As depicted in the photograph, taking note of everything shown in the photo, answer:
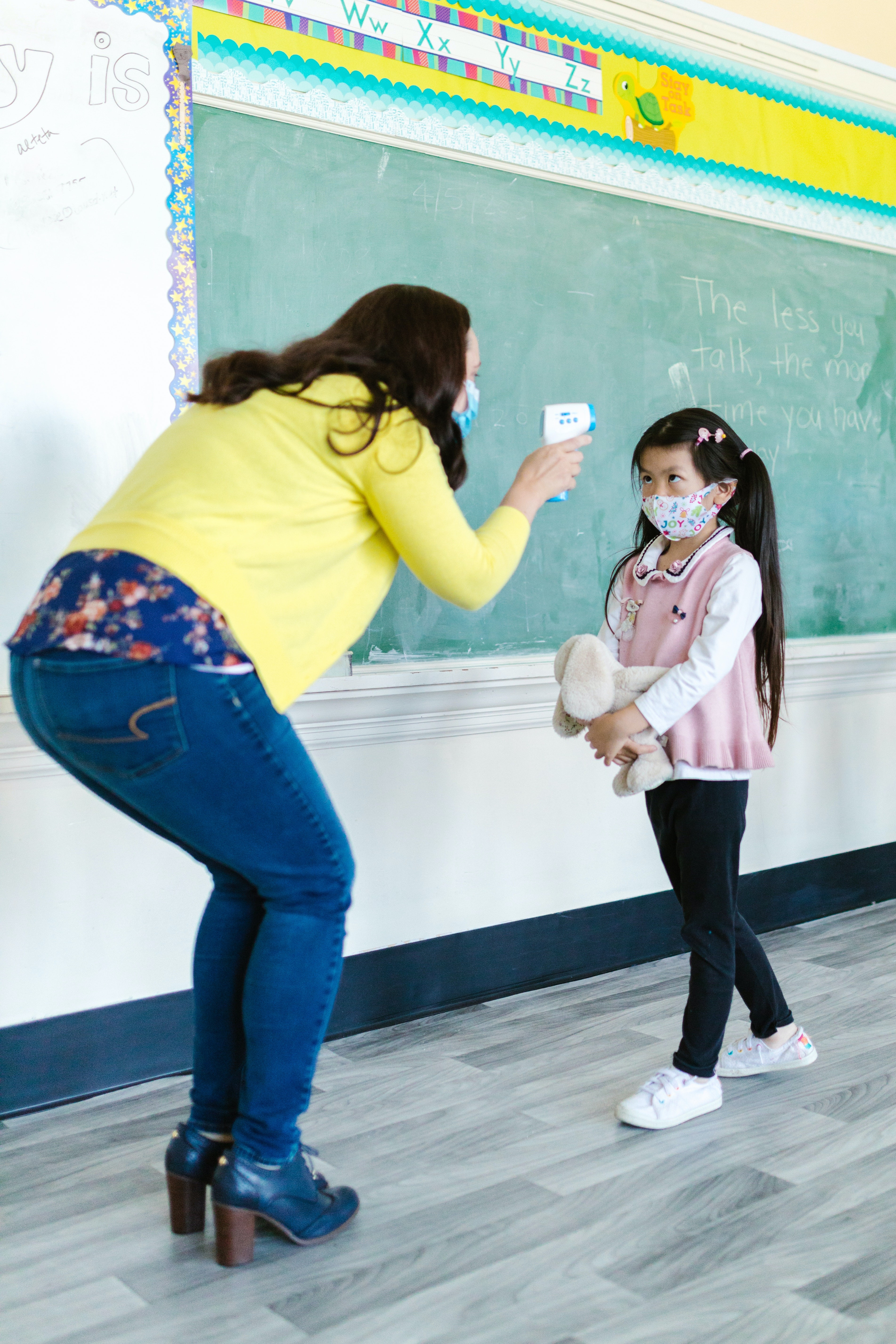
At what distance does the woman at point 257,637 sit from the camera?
1136 mm

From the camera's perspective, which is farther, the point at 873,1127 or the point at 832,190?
the point at 832,190

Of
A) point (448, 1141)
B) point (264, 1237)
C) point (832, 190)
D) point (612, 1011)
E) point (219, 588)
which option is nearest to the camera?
point (219, 588)

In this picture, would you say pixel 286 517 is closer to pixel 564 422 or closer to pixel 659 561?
pixel 564 422

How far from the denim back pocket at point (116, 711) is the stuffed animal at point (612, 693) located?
2.36 feet

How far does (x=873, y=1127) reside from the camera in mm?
1637

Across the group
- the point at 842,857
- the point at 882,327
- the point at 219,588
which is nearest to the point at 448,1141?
the point at 219,588

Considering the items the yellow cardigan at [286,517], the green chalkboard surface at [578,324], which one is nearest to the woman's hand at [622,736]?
the yellow cardigan at [286,517]

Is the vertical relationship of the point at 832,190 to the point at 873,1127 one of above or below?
above

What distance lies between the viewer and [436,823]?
2191 millimetres

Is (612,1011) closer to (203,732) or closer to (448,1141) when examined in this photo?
(448,1141)

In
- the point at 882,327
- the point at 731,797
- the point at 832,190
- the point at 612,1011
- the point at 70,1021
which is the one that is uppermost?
the point at 832,190

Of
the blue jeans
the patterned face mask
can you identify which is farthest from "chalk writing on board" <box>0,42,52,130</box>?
the patterned face mask

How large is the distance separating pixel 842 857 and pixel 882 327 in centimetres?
135

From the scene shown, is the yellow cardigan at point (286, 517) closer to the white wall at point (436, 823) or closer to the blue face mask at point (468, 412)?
the blue face mask at point (468, 412)
